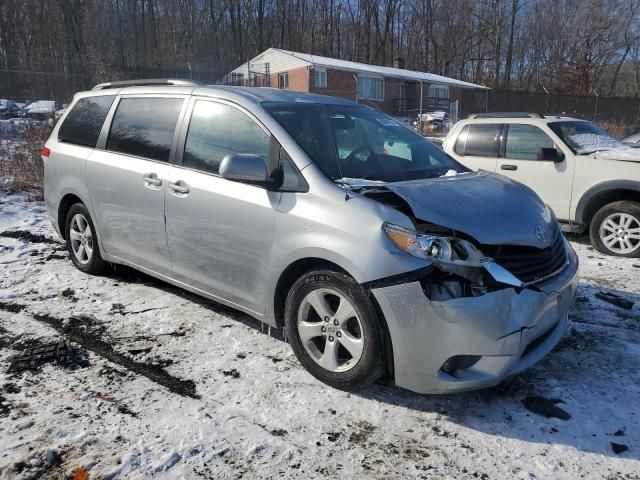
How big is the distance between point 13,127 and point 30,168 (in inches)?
77.6

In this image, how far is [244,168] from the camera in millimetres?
3371

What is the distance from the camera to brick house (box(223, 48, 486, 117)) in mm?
35500

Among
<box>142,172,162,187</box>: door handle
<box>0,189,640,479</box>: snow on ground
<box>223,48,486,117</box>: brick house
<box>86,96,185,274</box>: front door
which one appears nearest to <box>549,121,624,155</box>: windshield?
<box>0,189,640,479</box>: snow on ground

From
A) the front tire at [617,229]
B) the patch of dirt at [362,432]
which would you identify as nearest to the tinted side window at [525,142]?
the front tire at [617,229]

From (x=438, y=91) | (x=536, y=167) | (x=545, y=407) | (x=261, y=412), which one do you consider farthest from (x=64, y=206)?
(x=438, y=91)

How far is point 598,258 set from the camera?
6.36m

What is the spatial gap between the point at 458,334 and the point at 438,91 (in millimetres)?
43401

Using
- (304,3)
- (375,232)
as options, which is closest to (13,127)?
(375,232)

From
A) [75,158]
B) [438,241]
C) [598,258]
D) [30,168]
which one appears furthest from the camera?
[30,168]

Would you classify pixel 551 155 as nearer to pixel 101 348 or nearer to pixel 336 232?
pixel 336 232

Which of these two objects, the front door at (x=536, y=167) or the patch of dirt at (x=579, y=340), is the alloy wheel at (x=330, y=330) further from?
the front door at (x=536, y=167)

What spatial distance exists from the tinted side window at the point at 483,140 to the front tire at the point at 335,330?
511cm

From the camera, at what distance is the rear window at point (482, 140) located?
24.7ft

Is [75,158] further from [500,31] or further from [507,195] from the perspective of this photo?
[500,31]
